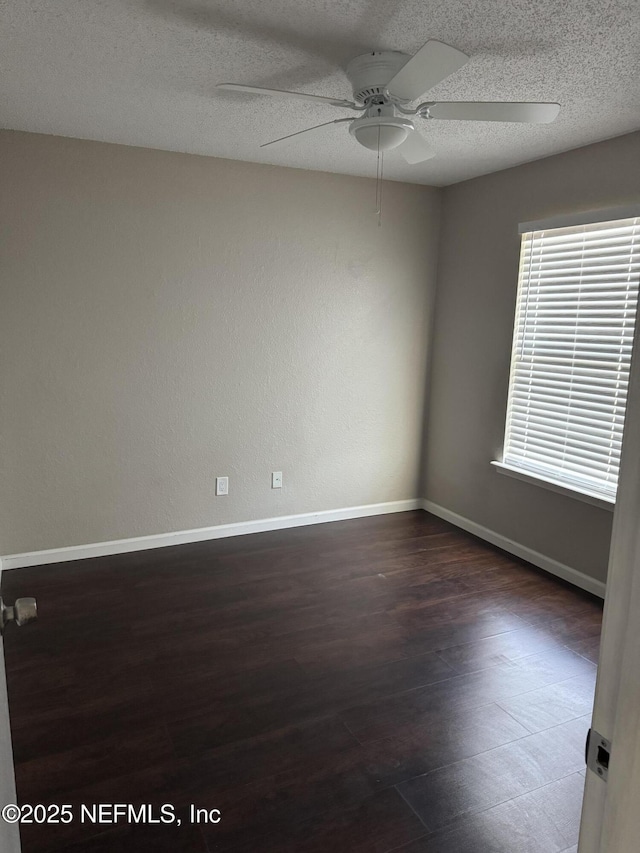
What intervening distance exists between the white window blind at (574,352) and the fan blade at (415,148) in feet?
3.96

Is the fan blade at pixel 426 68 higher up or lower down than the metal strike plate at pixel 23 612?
higher up

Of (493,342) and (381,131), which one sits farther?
(493,342)

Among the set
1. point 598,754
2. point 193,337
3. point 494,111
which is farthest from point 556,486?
point 598,754

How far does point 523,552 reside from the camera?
384 centimetres

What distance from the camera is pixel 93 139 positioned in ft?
10.9

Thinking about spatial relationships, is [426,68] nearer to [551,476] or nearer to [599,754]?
[599,754]

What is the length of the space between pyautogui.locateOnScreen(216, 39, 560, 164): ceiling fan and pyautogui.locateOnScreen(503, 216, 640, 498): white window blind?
126cm

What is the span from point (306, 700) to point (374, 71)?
249 cm

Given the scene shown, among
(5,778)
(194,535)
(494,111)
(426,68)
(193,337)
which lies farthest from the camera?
(194,535)

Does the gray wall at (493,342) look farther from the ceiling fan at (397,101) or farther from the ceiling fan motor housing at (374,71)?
the ceiling fan motor housing at (374,71)

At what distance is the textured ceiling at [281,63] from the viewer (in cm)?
189

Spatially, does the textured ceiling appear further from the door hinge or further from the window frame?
the door hinge

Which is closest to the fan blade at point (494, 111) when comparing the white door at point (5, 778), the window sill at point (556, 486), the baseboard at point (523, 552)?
the window sill at point (556, 486)

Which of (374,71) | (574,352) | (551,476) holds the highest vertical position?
(374,71)
